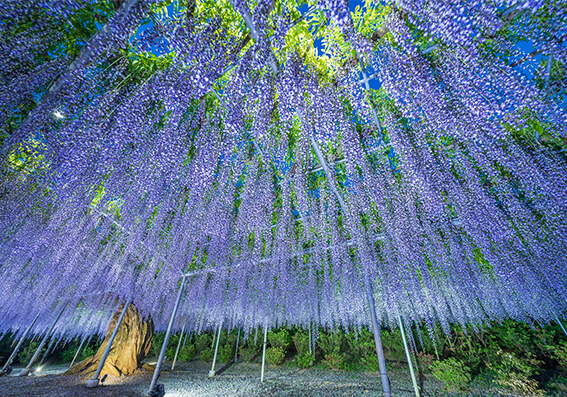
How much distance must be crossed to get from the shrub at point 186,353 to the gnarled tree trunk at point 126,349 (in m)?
5.76

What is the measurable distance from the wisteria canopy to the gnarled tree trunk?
13.0 feet

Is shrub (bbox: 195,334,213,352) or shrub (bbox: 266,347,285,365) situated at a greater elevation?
shrub (bbox: 195,334,213,352)

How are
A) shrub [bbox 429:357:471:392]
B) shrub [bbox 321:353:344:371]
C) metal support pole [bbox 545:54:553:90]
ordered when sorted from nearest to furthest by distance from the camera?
metal support pole [bbox 545:54:553:90] < shrub [bbox 429:357:471:392] < shrub [bbox 321:353:344:371]

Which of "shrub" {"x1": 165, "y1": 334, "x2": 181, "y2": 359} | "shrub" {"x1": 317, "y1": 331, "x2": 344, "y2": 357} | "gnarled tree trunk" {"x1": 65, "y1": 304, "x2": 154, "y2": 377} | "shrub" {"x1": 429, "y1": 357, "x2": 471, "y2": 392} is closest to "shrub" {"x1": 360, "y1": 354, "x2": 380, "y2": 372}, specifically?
"shrub" {"x1": 317, "y1": 331, "x2": 344, "y2": 357}

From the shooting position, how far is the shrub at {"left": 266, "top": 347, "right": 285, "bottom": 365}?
1059 cm

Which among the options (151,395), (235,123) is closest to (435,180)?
(235,123)

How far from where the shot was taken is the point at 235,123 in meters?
3.27

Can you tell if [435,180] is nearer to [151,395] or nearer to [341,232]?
[341,232]

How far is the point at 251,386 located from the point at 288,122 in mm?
8292

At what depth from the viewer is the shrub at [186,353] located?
520 inches

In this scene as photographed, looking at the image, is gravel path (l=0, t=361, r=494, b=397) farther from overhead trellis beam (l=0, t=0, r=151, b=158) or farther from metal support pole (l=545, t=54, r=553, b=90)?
metal support pole (l=545, t=54, r=553, b=90)

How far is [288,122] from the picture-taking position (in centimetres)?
358

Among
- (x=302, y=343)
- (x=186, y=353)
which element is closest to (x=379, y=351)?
(x=302, y=343)

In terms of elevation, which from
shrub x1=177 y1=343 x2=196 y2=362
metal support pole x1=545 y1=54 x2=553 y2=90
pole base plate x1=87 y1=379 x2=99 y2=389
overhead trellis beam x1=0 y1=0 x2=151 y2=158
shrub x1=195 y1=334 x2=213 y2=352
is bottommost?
pole base plate x1=87 y1=379 x2=99 y2=389
